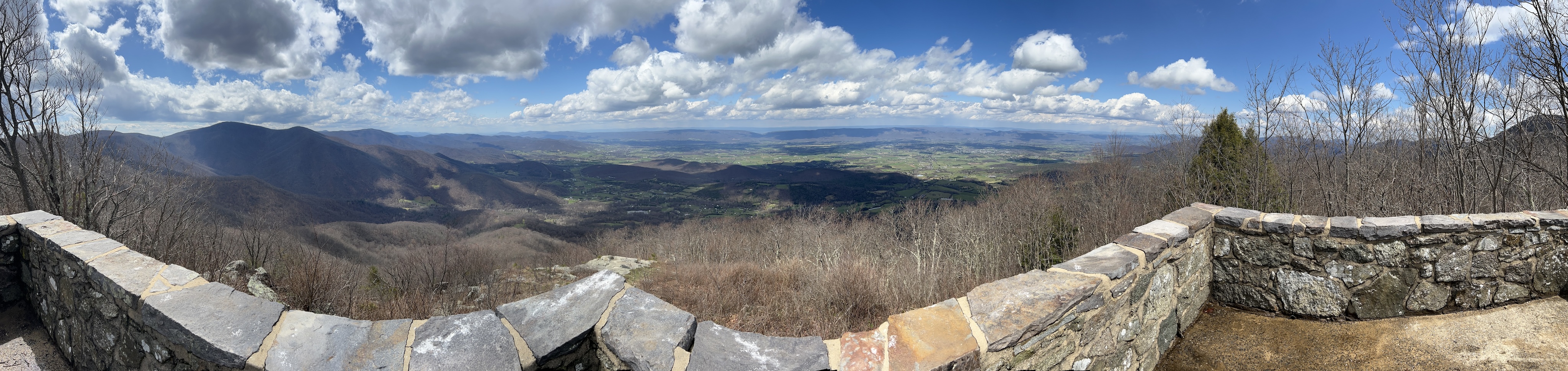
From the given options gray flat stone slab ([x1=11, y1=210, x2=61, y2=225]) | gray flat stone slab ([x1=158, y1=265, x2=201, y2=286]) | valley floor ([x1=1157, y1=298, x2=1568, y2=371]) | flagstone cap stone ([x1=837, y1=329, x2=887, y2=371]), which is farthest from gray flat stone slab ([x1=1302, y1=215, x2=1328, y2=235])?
gray flat stone slab ([x1=11, y1=210, x2=61, y2=225])

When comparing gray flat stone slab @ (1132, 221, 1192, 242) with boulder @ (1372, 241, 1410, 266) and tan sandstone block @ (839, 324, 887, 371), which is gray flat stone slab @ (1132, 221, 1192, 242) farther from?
tan sandstone block @ (839, 324, 887, 371)

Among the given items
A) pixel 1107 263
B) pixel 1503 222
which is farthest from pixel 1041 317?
pixel 1503 222

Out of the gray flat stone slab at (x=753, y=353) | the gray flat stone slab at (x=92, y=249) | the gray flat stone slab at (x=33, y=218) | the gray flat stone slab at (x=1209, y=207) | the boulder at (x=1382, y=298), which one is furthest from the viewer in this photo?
the gray flat stone slab at (x=33, y=218)

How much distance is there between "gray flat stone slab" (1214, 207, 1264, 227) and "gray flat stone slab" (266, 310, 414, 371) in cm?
591

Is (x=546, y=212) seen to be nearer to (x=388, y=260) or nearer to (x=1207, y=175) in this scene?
(x=388, y=260)

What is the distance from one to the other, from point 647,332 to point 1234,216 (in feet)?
16.2

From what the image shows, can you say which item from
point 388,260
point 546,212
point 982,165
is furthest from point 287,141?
point 982,165

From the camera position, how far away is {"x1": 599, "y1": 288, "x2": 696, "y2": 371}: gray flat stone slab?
2193 millimetres

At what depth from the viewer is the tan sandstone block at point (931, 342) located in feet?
7.06

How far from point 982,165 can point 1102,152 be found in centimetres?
7790

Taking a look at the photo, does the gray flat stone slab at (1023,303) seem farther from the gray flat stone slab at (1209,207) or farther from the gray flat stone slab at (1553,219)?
the gray flat stone slab at (1553,219)

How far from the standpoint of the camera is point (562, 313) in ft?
8.39

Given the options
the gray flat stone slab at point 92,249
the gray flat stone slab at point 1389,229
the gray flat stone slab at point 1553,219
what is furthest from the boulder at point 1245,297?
the gray flat stone slab at point 92,249

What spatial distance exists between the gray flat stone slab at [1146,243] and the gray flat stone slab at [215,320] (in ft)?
16.5
